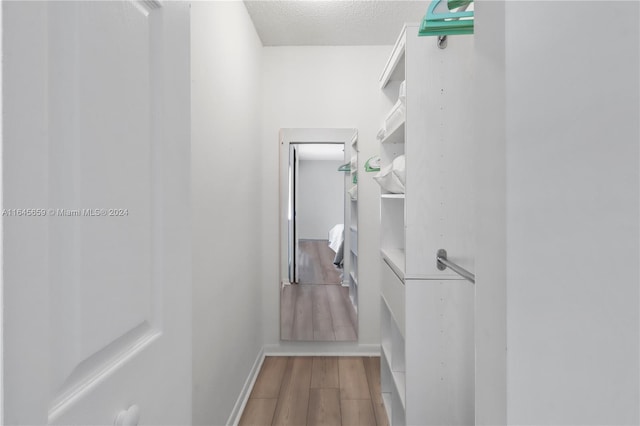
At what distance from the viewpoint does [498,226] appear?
0.56 m

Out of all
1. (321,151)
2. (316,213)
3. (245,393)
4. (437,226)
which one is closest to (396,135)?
(437,226)

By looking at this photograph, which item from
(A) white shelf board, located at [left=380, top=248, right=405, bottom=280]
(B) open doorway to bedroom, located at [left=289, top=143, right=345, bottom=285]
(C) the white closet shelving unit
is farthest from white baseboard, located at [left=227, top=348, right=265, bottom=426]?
(A) white shelf board, located at [left=380, top=248, right=405, bottom=280]

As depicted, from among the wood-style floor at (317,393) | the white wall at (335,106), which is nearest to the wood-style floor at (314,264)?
the white wall at (335,106)

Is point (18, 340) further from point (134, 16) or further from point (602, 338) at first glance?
point (602, 338)

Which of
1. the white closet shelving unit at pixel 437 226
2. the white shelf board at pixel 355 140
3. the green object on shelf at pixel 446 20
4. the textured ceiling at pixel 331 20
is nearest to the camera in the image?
the green object on shelf at pixel 446 20

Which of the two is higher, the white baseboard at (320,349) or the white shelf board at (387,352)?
the white shelf board at (387,352)

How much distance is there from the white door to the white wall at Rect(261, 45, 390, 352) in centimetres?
217

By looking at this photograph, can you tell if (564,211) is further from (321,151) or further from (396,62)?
(321,151)

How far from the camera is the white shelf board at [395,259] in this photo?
63.3 inches

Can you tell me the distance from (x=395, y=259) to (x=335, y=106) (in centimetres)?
158

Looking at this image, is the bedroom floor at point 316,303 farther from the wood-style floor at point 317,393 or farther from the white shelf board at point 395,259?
the white shelf board at point 395,259

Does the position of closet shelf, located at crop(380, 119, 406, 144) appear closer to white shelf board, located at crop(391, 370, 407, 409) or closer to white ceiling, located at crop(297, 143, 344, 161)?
white ceiling, located at crop(297, 143, 344, 161)

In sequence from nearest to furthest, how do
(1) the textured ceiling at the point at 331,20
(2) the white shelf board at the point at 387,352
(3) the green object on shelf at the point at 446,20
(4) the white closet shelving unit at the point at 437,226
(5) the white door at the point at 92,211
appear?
(5) the white door at the point at 92,211 < (3) the green object on shelf at the point at 446,20 < (4) the white closet shelving unit at the point at 437,226 < (2) the white shelf board at the point at 387,352 < (1) the textured ceiling at the point at 331,20

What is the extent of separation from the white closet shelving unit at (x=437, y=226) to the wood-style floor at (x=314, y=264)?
1.41 meters
